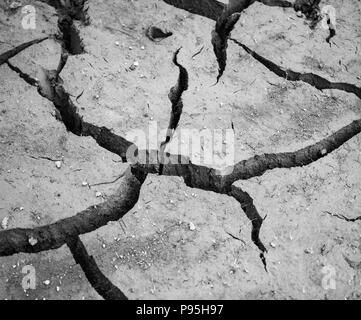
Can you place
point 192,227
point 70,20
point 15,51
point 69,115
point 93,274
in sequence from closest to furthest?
point 93,274 < point 192,227 < point 69,115 < point 15,51 < point 70,20

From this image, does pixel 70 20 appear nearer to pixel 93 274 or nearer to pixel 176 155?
pixel 176 155

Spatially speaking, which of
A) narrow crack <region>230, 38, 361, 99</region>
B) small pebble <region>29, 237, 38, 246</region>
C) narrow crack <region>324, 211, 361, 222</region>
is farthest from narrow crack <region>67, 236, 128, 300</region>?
narrow crack <region>230, 38, 361, 99</region>

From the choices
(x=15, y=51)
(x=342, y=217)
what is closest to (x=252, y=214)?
(x=342, y=217)

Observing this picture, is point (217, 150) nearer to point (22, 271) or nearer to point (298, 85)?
point (298, 85)

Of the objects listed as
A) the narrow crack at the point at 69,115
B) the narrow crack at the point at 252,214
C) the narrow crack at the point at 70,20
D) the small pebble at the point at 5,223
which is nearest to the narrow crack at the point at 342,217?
the narrow crack at the point at 252,214

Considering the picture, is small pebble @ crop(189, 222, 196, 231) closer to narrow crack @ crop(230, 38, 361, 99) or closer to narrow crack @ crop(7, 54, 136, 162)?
narrow crack @ crop(7, 54, 136, 162)

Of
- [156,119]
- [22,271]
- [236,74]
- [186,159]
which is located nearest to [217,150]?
[186,159]

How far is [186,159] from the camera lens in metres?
2.12

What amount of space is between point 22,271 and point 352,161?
1536 mm

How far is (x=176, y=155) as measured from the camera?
6.99 feet

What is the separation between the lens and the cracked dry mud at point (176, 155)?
1.86 meters

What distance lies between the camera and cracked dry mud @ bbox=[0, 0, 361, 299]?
186 centimetres

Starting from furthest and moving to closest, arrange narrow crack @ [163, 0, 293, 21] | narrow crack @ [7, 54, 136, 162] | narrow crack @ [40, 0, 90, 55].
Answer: narrow crack @ [163, 0, 293, 21] → narrow crack @ [40, 0, 90, 55] → narrow crack @ [7, 54, 136, 162]

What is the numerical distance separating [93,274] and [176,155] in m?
0.64
